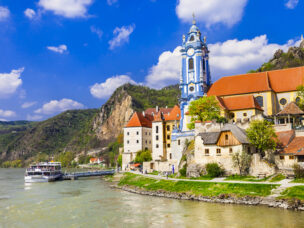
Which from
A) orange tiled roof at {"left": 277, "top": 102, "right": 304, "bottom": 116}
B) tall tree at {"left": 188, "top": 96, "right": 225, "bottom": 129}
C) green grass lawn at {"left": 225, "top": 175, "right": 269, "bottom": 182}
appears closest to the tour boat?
tall tree at {"left": 188, "top": 96, "right": 225, "bottom": 129}

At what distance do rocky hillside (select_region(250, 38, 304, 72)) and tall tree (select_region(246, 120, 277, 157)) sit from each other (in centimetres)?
5665

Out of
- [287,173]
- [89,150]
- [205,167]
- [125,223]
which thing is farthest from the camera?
[89,150]

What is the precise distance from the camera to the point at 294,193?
3103 centimetres

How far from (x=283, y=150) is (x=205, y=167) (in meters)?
10.9

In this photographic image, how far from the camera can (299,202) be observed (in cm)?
2953

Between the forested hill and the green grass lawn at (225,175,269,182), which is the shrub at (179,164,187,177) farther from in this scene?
the forested hill

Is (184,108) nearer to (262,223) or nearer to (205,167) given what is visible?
(205,167)

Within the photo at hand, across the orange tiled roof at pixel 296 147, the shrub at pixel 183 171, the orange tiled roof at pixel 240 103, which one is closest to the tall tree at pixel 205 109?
the orange tiled roof at pixel 240 103

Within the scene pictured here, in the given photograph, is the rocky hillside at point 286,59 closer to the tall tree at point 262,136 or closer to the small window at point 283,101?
the small window at point 283,101

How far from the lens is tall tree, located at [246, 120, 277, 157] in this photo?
Answer: 42.1m

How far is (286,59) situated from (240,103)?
153 feet

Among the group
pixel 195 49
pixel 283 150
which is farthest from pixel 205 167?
pixel 195 49

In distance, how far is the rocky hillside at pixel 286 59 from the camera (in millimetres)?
92037

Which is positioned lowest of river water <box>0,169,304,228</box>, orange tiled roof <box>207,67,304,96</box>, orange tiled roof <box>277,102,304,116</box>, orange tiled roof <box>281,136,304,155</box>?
river water <box>0,169,304,228</box>
